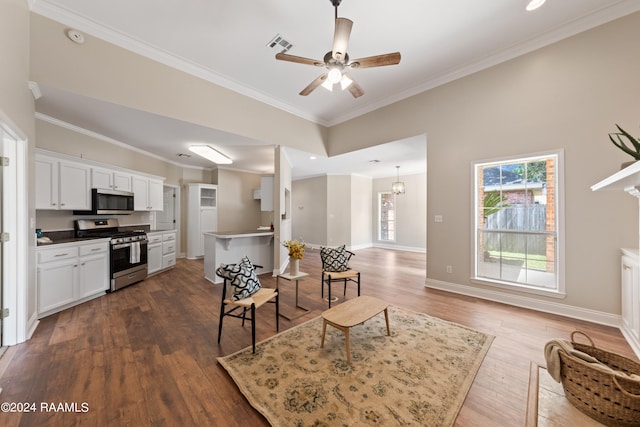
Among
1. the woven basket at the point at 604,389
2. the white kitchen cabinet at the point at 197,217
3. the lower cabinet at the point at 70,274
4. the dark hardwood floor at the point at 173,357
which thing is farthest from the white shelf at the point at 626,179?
the white kitchen cabinet at the point at 197,217

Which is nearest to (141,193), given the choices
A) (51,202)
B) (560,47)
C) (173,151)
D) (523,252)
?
(173,151)

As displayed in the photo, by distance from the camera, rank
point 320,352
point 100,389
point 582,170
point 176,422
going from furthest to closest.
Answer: point 582,170 < point 320,352 < point 100,389 < point 176,422

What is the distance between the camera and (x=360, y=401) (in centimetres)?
168

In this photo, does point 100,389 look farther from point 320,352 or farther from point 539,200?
point 539,200

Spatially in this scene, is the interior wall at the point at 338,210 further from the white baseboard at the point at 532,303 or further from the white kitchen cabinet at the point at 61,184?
the white kitchen cabinet at the point at 61,184

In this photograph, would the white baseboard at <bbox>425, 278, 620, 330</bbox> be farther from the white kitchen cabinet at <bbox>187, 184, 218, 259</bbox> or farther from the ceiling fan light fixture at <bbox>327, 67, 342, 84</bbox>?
the white kitchen cabinet at <bbox>187, 184, 218, 259</bbox>

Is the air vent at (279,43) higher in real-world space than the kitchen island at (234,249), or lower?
higher

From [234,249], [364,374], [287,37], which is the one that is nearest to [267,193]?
[234,249]

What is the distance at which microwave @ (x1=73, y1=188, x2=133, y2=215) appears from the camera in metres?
4.09

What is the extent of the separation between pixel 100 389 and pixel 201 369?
0.70 m

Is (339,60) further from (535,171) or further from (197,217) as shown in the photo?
(197,217)

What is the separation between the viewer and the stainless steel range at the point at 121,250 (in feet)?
13.1

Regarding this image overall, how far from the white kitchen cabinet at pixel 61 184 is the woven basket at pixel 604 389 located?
5931 millimetres

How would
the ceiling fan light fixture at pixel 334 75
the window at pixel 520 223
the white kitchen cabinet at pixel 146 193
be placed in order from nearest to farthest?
the ceiling fan light fixture at pixel 334 75, the window at pixel 520 223, the white kitchen cabinet at pixel 146 193
